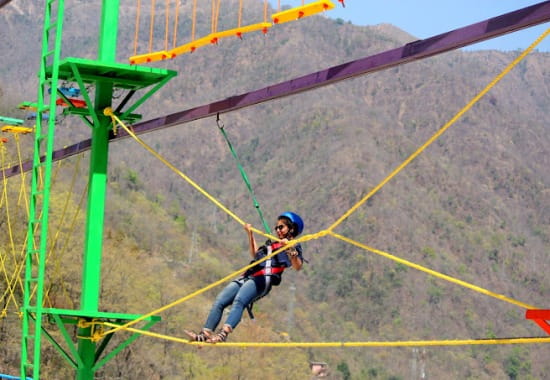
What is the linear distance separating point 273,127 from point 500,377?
5171 centimetres

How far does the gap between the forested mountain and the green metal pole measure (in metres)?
28.2

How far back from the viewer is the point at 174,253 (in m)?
73.9

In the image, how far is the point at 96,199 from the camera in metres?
10.4

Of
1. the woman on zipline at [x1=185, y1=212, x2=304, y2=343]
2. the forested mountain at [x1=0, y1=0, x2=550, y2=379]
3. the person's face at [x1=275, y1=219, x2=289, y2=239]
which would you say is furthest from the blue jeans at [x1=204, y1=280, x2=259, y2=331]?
the forested mountain at [x1=0, y1=0, x2=550, y2=379]

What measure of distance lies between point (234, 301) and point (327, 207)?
338 feet

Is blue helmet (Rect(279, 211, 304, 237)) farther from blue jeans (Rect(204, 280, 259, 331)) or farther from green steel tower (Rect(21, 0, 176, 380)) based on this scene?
green steel tower (Rect(21, 0, 176, 380))

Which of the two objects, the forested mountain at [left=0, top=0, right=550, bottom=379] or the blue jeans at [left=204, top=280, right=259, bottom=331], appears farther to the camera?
the forested mountain at [left=0, top=0, right=550, bottom=379]

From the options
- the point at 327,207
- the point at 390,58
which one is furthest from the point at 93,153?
the point at 327,207

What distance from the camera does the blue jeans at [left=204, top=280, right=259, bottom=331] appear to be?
8742 millimetres

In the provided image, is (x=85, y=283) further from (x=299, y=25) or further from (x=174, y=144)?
(x=299, y=25)

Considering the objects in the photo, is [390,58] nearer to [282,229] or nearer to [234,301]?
[282,229]

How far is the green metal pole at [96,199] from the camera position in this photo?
10148 mm

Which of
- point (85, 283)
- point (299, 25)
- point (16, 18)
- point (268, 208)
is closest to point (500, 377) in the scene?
point (268, 208)

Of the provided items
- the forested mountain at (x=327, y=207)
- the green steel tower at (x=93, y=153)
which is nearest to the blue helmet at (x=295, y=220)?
the green steel tower at (x=93, y=153)
